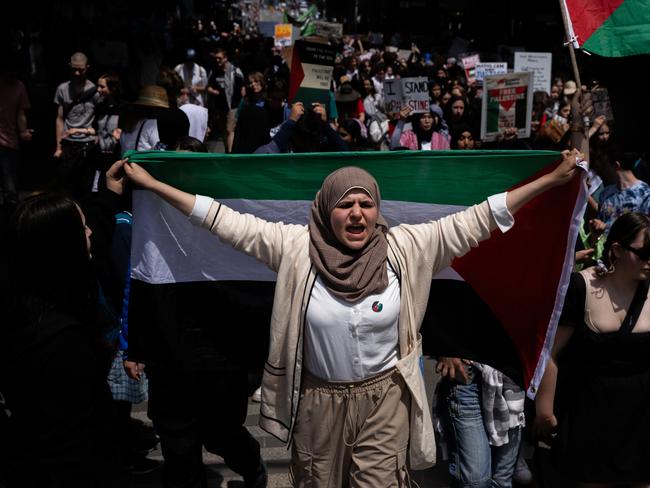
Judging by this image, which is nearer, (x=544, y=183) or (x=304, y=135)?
(x=544, y=183)

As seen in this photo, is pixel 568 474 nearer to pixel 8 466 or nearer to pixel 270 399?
pixel 270 399

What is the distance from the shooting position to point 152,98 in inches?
265

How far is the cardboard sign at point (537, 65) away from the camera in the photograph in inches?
472

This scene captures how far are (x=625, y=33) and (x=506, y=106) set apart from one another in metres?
2.68

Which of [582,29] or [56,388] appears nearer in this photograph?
[56,388]

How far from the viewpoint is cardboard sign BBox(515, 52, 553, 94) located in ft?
39.4

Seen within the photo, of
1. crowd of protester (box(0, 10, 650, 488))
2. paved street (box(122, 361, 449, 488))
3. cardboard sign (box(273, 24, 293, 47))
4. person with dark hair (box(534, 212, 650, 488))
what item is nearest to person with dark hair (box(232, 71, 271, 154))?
crowd of protester (box(0, 10, 650, 488))

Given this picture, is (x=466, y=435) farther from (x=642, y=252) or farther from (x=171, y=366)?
(x=171, y=366)

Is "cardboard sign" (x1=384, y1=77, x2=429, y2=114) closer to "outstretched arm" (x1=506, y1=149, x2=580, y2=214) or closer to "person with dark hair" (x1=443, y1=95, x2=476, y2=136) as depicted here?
"person with dark hair" (x1=443, y1=95, x2=476, y2=136)

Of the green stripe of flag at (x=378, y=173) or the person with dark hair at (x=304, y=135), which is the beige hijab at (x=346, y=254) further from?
the person with dark hair at (x=304, y=135)

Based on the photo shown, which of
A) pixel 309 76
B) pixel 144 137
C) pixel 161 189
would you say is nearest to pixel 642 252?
pixel 161 189

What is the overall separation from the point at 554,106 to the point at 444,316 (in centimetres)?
1032

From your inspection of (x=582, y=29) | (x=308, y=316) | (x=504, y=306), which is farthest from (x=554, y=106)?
Answer: (x=308, y=316)

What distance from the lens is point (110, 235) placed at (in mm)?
4348
